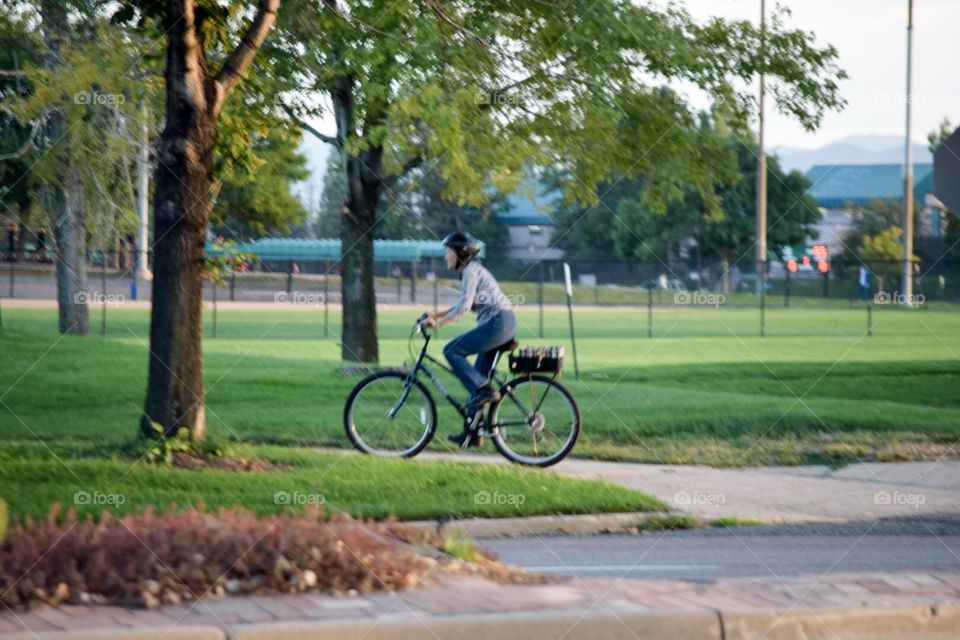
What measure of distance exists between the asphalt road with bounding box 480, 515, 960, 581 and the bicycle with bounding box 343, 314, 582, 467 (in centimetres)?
256

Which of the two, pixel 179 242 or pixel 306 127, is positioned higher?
pixel 306 127

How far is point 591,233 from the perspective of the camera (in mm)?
76062

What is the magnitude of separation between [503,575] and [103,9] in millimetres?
14064

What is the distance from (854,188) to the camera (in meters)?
94.5

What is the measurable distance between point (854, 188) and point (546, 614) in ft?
303

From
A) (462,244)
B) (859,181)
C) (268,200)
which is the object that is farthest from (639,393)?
(859,181)

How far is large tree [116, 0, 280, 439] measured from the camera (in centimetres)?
1155

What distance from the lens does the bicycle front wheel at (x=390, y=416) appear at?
1236cm

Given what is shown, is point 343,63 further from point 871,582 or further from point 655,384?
point 871,582

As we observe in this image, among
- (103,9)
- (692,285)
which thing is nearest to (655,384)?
(103,9)

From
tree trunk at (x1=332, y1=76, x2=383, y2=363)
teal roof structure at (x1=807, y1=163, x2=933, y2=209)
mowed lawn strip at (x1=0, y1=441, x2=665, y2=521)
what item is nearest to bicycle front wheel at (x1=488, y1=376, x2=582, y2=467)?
mowed lawn strip at (x1=0, y1=441, x2=665, y2=521)

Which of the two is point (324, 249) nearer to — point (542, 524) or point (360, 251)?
point (360, 251)

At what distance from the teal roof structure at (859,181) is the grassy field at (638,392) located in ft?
175

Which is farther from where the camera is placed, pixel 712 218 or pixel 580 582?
pixel 712 218
